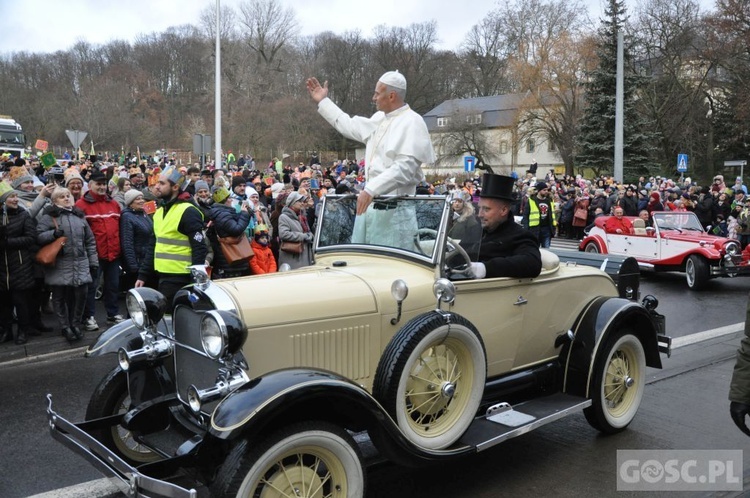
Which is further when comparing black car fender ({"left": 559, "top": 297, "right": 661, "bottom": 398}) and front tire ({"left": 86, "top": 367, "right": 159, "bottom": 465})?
black car fender ({"left": 559, "top": 297, "right": 661, "bottom": 398})

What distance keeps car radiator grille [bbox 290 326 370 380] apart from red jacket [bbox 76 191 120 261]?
5.72 meters

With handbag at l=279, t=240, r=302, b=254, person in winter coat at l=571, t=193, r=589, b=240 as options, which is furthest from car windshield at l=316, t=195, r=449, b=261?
person in winter coat at l=571, t=193, r=589, b=240

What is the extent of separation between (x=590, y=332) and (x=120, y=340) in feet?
11.0

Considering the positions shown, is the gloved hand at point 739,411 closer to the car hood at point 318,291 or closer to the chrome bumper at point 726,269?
the car hood at point 318,291

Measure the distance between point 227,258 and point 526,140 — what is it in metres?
44.3

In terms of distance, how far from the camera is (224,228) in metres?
7.74

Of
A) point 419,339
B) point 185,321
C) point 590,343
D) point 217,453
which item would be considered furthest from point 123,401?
point 590,343

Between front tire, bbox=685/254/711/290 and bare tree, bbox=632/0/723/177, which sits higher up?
bare tree, bbox=632/0/723/177

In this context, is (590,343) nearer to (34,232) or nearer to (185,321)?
(185,321)

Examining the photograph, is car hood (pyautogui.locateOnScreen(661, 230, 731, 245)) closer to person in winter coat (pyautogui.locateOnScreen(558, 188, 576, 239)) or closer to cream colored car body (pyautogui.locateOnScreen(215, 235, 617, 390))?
person in winter coat (pyautogui.locateOnScreen(558, 188, 576, 239))

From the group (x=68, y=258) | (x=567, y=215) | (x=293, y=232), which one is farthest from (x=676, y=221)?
(x=68, y=258)

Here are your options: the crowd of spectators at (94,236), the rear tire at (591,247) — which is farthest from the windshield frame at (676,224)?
the crowd of spectators at (94,236)

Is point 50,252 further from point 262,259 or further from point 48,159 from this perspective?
point 48,159

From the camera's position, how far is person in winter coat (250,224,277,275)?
29.3 ft
